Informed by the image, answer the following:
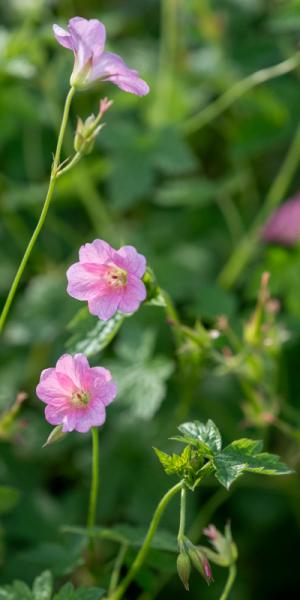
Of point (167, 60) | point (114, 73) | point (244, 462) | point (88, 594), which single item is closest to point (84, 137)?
point (114, 73)

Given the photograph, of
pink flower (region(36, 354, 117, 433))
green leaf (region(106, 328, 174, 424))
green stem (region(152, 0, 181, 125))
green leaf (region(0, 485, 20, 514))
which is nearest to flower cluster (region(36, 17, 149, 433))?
pink flower (region(36, 354, 117, 433))

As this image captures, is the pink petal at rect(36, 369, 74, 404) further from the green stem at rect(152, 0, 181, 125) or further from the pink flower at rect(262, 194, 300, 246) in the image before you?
the green stem at rect(152, 0, 181, 125)

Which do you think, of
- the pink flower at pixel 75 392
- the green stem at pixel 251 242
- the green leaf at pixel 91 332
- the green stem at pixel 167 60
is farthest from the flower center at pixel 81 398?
the green stem at pixel 167 60

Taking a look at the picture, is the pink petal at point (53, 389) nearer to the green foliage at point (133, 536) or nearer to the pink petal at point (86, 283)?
the pink petal at point (86, 283)

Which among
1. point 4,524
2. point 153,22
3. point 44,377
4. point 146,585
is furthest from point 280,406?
point 153,22

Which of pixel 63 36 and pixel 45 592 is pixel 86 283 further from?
pixel 45 592
